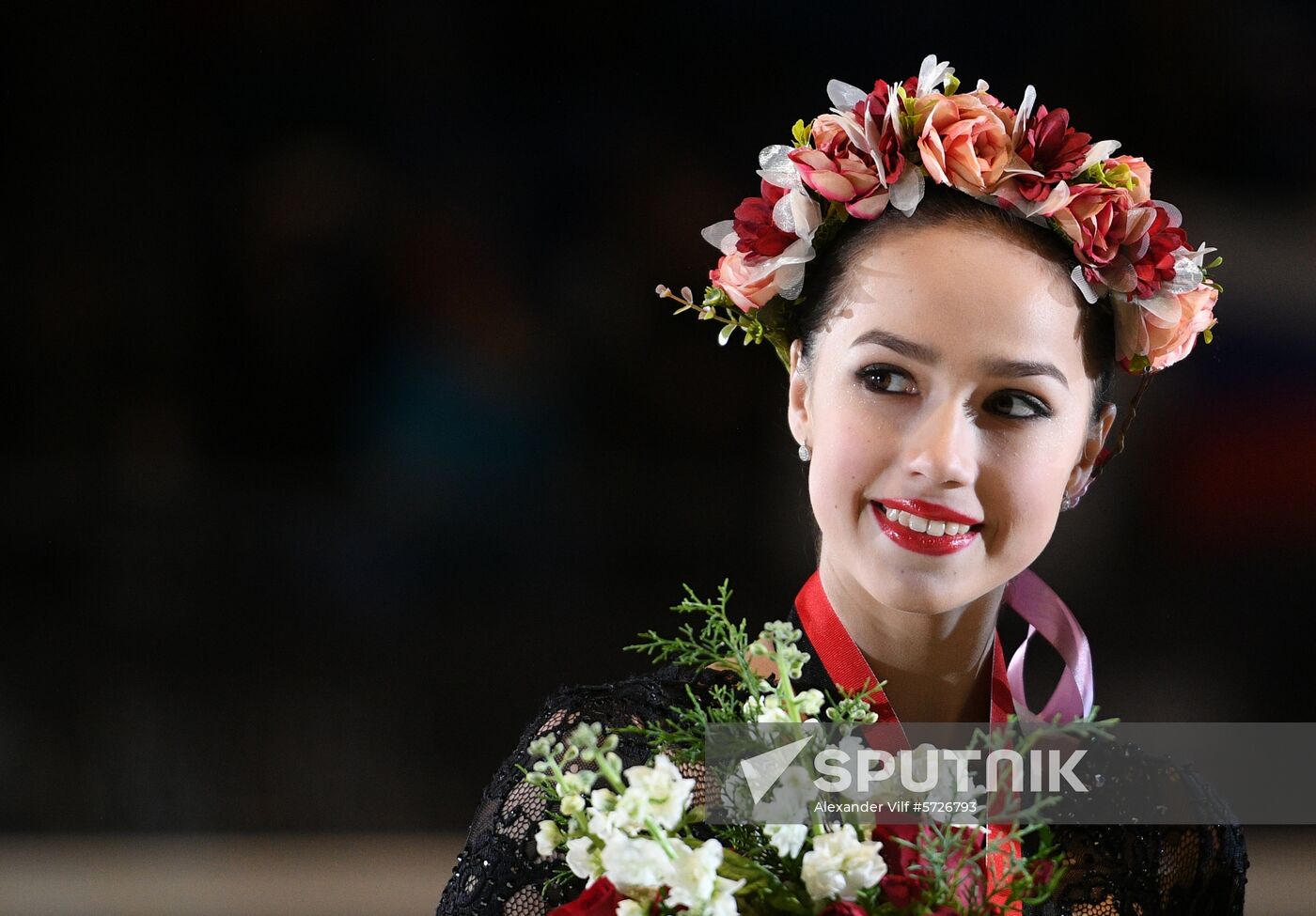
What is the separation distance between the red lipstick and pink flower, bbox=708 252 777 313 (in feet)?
0.77

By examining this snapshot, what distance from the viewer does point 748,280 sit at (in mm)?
1310

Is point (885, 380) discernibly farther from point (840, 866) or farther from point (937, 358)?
point (840, 866)

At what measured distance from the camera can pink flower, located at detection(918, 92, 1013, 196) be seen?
1.20 metres

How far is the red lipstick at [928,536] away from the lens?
46.6 inches

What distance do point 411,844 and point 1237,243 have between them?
154 centimetres

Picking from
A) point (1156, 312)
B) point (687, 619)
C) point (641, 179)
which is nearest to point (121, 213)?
point (641, 179)

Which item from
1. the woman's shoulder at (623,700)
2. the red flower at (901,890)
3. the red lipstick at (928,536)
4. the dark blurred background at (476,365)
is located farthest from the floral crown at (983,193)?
the dark blurred background at (476,365)

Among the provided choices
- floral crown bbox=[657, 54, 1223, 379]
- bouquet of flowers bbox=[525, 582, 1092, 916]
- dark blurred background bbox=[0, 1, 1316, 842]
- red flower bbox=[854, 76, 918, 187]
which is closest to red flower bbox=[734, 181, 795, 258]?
floral crown bbox=[657, 54, 1223, 379]

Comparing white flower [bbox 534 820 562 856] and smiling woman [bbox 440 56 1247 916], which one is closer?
white flower [bbox 534 820 562 856]

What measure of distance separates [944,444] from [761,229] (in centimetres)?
27

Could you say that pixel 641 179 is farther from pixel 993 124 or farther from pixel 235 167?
pixel 993 124

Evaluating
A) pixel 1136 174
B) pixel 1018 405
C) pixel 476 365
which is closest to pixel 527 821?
pixel 1018 405

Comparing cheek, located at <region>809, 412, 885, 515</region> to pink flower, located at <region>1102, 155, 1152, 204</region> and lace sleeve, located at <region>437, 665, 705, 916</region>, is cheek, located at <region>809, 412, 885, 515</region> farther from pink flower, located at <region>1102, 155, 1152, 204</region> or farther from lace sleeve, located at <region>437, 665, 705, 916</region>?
pink flower, located at <region>1102, 155, 1152, 204</region>

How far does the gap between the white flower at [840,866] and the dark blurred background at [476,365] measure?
1.31 metres
